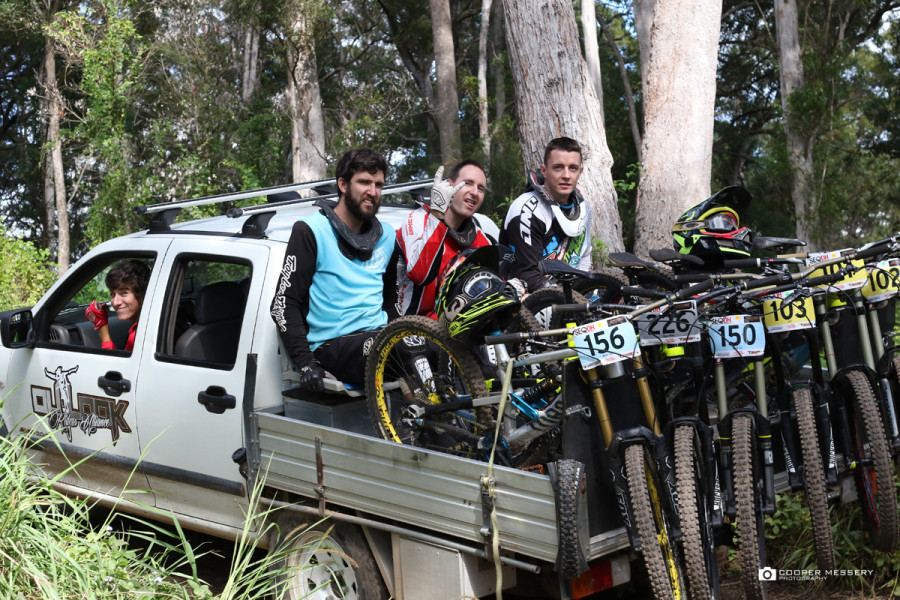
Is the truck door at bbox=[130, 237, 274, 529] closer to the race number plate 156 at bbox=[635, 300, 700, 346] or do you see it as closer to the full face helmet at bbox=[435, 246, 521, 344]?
the full face helmet at bbox=[435, 246, 521, 344]

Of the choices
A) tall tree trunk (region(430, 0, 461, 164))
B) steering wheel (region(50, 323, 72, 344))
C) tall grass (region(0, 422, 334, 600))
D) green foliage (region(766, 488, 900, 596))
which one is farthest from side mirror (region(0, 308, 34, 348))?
tall tree trunk (region(430, 0, 461, 164))

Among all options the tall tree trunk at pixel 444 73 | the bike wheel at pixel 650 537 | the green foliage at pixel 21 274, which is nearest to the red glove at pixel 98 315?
the bike wheel at pixel 650 537

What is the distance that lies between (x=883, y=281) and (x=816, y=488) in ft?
3.75

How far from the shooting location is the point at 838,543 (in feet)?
15.0

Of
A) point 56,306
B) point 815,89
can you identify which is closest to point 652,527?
point 56,306

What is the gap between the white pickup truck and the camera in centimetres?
385

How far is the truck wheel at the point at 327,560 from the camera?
4359 millimetres

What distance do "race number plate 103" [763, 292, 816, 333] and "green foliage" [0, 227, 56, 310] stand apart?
11.8m

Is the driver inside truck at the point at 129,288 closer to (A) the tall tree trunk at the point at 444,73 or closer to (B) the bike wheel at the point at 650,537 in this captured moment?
(B) the bike wheel at the point at 650,537

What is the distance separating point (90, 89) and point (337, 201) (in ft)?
53.5

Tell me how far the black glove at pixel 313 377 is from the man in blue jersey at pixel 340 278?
51mm

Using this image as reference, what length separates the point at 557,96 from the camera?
8.20 meters

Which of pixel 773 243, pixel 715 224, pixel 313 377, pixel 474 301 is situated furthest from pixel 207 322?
pixel 773 243

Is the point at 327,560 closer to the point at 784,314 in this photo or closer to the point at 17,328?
the point at 784,314
